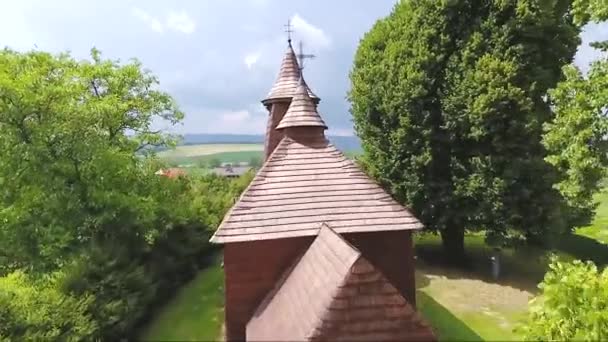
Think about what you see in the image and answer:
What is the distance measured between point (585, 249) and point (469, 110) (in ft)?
41.3

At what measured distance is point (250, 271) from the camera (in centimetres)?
958

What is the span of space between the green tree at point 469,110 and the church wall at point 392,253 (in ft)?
26.2

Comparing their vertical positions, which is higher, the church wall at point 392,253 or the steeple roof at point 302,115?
the steeple roof at point 302,115

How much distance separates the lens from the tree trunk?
64.8ft

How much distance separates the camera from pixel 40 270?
578 inches

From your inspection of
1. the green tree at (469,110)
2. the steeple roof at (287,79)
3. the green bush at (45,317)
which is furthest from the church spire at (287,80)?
the green bush at (45,317)

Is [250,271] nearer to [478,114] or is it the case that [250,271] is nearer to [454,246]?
[478,114]

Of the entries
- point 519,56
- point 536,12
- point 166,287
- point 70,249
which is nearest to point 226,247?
point 166,287

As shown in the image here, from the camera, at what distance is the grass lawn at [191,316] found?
10.8m

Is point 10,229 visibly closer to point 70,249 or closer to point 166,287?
point 70,249

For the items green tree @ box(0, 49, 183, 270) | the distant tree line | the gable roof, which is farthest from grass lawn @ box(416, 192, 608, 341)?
green tree @ box(0, 49, 183, 270)

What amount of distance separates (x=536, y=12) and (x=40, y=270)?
62.4ft

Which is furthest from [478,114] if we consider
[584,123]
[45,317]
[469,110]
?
[45,317]

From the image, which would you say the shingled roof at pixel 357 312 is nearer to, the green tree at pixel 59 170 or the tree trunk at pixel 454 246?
the green tree at pixel 59 170
